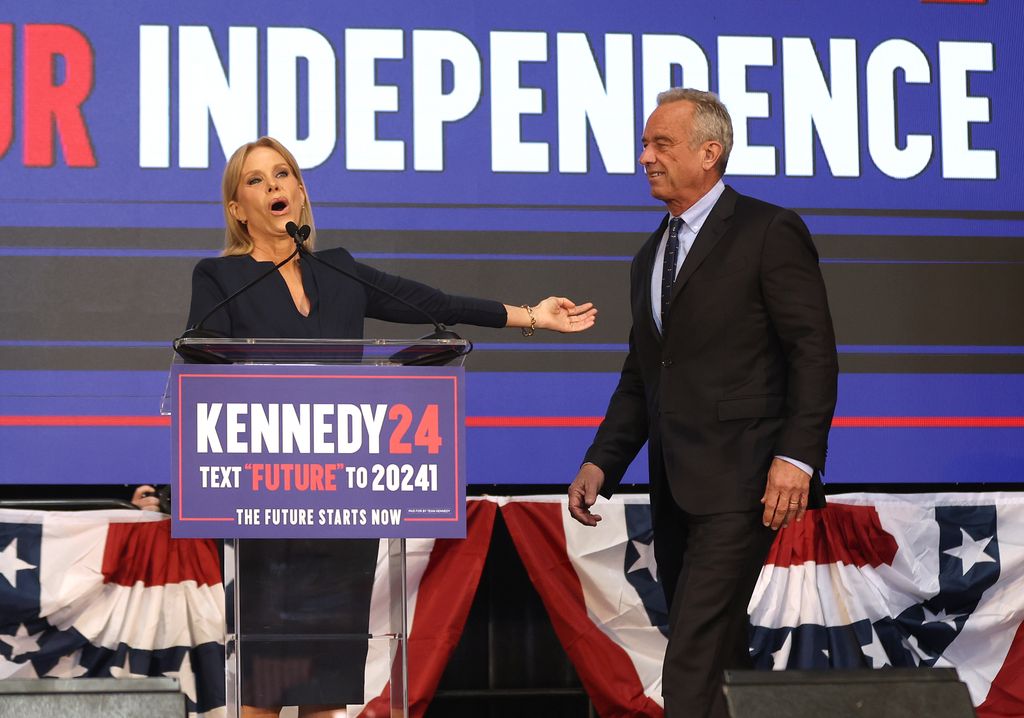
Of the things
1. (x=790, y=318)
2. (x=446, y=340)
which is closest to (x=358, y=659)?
(x=446, y=340)

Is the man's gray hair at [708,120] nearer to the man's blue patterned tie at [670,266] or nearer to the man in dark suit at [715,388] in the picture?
the man in dark suit at [715,388]

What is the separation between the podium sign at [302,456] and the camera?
254 centimetres

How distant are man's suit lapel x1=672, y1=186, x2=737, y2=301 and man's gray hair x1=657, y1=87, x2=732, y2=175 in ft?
0.44

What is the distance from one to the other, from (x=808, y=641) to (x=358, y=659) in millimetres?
1767

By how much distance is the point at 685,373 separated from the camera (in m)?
2.87

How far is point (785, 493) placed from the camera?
2684 millimetres

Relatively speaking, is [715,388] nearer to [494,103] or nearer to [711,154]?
[711,154]

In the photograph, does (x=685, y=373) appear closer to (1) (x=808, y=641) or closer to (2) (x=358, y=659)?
(2) (x=358, y=659)

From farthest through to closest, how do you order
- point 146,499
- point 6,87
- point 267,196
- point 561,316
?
point 6,87 < point 146,499 < point 561,316 < point 267,196

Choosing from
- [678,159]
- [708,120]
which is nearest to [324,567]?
[678,159]

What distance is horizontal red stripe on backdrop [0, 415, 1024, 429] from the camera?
4.22 m

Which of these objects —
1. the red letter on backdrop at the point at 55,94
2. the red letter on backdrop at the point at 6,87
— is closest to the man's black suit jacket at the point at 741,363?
the red letter on backdrop at the point at 55,94

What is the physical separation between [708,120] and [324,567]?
127 centimetres

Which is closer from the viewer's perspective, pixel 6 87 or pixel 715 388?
pixel 715 388
